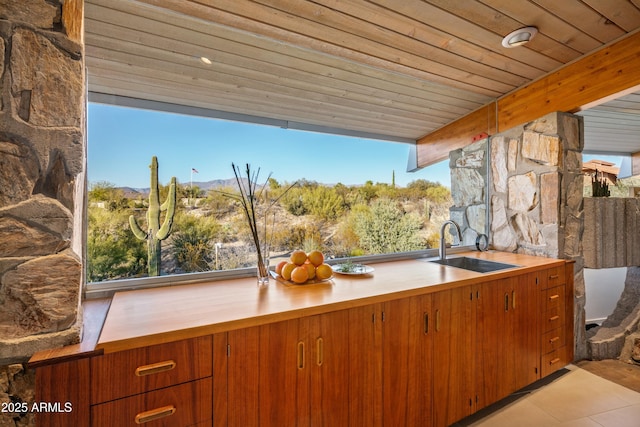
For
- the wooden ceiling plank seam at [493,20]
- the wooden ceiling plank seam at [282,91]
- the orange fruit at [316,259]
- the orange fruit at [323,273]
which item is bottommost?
the orange fruit at [323,273]

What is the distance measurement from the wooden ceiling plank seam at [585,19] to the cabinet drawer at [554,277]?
1.51 meters

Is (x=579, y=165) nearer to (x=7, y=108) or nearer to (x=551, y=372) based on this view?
(x=551, y=372)

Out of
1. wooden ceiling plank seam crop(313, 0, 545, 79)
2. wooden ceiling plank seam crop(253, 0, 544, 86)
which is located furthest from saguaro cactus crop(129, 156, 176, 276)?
wooden ceiling plank seam crop(313, 0, 545, 79)

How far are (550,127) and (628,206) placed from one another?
3.44 feet

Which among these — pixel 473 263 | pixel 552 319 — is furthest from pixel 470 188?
pixel 552 319

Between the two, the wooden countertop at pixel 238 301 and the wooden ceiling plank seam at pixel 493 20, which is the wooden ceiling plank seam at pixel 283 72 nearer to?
the wooden ceiling plank seam at pixel 493 20

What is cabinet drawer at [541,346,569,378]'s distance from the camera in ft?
6.79

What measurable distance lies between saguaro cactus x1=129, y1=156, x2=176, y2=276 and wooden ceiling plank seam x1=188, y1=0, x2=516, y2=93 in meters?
0.94

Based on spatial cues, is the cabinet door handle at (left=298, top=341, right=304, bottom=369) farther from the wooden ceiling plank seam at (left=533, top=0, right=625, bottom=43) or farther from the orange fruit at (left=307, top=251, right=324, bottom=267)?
the wooden ceiling plank seam at (left=533, top=0, right=625, bottom=43)

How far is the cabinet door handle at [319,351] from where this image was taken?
1.23 meters

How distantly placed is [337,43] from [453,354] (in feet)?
6.03

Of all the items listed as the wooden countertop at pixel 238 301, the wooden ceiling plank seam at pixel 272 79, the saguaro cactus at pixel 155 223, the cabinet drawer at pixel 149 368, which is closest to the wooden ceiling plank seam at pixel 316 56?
the wooden ceiling plank seam at pixel 272 79

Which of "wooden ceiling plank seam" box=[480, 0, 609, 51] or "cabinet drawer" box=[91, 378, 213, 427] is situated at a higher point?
→ "wooden ceiling plank seam" box=[480, 0, 609, 51]

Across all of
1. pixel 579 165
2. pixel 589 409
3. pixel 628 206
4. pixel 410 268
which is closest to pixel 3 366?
pixel 410 268
